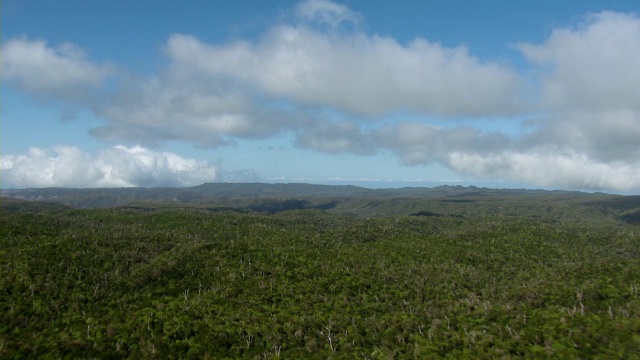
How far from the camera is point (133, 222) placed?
87125 mm

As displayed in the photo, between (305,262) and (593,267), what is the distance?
1267 inches

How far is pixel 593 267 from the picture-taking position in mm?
40375

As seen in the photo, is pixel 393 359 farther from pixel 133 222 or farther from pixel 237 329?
pixel 133 222

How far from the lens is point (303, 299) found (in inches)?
1353

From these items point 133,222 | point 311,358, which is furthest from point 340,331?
point 133,222

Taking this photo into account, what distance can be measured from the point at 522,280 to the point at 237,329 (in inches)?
1294

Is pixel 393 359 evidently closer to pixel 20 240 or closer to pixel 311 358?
pixel 311 358

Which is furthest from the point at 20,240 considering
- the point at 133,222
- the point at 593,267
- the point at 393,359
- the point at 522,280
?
the point at 593,267

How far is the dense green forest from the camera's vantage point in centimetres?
2286

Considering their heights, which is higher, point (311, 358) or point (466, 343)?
point (466, 343)

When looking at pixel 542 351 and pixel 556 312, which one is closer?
pixel 542 351

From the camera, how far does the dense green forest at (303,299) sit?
22.9 metres

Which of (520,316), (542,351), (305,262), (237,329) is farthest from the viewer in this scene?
(305,262)

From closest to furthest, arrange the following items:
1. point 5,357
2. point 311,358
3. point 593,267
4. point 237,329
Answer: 1. point 5,357
2. point 311,358
3. point 237,329
4. point 593,267
